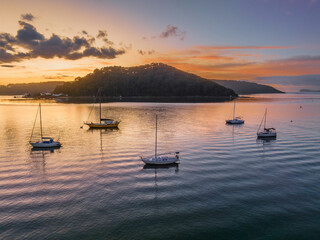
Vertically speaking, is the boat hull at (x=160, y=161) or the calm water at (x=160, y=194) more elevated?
the boat hull at (x=160, y=161)

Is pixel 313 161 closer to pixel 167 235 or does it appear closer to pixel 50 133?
pixel 167 235

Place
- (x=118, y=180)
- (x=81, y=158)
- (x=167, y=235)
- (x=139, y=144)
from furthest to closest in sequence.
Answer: (x=139, y=144) → (x=81, y=158) → (x=118, y=180) → (x=167, y=235)

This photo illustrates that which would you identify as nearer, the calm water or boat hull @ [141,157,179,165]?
the calm water

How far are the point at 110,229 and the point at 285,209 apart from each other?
84.3 feet

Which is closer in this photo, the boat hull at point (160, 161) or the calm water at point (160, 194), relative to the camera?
the calm water at point (160, 194)

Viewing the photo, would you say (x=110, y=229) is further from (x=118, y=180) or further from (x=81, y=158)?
(x=81, y=158)

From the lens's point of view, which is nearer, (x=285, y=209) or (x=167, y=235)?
(x=167, y=235)

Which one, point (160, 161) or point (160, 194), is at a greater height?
point (160, 161)

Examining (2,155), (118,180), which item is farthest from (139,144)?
(2,155)

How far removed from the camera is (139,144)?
75250 millimetres

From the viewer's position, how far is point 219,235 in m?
28.0

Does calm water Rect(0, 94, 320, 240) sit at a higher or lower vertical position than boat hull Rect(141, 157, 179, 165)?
lower

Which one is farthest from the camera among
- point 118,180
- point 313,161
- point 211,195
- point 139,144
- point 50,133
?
point 50,133

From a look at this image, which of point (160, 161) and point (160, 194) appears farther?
point (160, 161)
